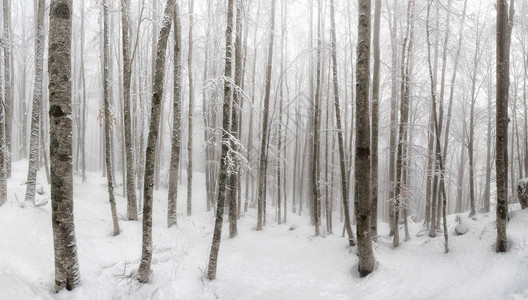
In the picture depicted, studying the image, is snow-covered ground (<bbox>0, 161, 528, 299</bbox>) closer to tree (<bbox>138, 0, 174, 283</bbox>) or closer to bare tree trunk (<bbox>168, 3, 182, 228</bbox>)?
tree (<bbox>138, 0, 174, 283</bbox>)

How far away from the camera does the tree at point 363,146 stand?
7.04m

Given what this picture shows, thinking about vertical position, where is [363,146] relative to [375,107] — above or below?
below

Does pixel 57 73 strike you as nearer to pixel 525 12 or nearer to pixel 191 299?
pixel 191 299

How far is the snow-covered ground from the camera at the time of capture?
16.1 feet

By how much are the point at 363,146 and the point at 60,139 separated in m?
6.30

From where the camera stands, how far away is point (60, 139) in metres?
4.44

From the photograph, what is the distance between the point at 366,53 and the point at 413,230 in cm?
1022

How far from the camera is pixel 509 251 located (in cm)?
570

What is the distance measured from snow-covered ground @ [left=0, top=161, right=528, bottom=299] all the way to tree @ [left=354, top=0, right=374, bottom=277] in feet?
1.77

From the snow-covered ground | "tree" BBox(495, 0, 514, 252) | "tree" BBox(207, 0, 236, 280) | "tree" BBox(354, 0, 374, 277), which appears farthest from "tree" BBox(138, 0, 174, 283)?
"tree" BBox(495, 0, 514, 252)

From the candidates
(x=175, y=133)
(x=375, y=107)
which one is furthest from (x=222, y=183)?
(x=375, y=107)

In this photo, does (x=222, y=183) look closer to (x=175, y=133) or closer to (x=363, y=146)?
(x=363, y=146)

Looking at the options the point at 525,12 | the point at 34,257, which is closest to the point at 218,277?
the point at 34,257

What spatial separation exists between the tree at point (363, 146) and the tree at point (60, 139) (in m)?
6.12
